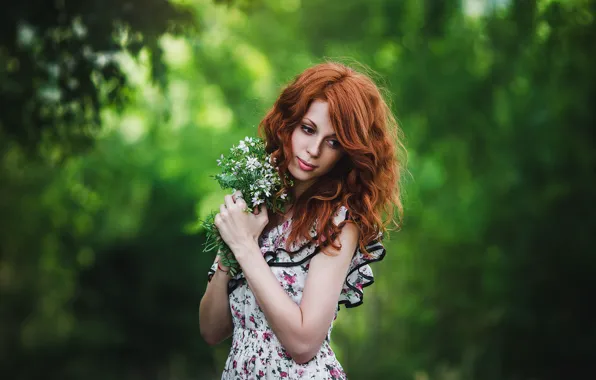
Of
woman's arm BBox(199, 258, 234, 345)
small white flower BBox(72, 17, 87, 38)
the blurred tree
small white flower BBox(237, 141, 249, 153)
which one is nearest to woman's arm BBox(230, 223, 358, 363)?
woman's arm BBox(199, 258, 234, 345)

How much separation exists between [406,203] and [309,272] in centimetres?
468

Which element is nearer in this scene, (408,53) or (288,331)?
(288,331)

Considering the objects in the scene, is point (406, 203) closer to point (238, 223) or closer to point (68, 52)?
point (68, 52)

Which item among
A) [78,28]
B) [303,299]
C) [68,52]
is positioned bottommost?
[303,299]

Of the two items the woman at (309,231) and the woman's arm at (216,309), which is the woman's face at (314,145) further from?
the woman's arm at (216,309)

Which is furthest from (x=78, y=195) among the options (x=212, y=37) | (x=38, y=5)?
(x=38, y=5)

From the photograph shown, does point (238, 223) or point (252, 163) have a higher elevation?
point (252, 163)

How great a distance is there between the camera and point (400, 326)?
13.9 m

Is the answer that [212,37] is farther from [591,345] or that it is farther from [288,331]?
[288,331]

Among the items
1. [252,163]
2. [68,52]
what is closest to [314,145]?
[252,163]

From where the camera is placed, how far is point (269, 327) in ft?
7.85

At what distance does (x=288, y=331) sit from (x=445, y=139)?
9.05 metres

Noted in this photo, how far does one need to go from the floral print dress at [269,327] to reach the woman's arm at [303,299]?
2.6 inches

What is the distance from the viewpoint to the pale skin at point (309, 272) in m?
2.23
